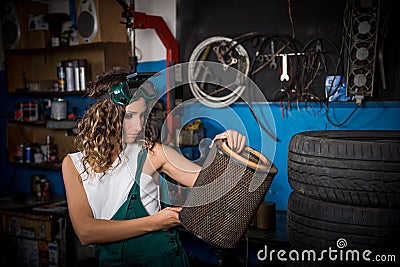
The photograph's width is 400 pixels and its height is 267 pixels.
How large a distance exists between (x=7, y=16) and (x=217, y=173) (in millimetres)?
3522

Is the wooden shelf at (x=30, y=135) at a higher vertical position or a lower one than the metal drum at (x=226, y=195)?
lower

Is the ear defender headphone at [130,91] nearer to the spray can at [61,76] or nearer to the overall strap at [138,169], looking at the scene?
the overall strap at [138,169]

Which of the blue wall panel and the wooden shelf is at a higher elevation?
the blue wall panel

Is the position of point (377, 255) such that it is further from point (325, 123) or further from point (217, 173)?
point (325, 123)

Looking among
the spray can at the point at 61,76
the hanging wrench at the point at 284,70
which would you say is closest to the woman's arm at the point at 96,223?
the hanging wrench at the point at 284,70

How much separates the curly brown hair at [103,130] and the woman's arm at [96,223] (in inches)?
3.0

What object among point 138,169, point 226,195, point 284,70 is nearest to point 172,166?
point 138,169

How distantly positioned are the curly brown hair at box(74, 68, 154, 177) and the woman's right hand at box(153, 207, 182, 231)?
0.27m

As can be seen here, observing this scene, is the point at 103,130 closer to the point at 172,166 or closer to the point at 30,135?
the point at 172,166

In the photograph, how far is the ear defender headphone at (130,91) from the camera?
1.80m

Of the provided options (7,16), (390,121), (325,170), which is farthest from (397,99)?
(7,16)

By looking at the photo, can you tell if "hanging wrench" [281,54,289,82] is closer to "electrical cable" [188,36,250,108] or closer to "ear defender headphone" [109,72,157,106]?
"electrical cable" [188,36,250,108]

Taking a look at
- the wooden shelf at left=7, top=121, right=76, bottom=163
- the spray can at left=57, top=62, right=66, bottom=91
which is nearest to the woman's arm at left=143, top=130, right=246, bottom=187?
the spray can at left=57, top=62, right=66, bottom=91

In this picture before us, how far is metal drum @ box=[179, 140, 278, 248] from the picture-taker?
159cm
